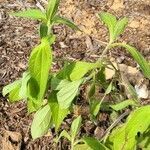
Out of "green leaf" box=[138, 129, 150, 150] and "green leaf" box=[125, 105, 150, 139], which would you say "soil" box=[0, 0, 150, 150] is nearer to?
"green leaf" box=[138, 129, 150, 150]

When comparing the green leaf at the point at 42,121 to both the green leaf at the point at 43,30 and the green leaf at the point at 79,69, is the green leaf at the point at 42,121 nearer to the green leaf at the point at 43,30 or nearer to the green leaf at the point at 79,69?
the green leaf at the point at 79,69

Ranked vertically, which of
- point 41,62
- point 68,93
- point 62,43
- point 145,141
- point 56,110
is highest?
point 41,62

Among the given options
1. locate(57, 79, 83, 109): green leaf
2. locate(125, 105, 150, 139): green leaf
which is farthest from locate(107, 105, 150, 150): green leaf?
locate(57, 79, 83, 109): green leaf

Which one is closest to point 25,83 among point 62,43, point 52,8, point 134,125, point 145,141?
point 52,8

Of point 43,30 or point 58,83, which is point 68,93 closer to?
point 58,83

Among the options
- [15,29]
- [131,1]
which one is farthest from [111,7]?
[15,29]
